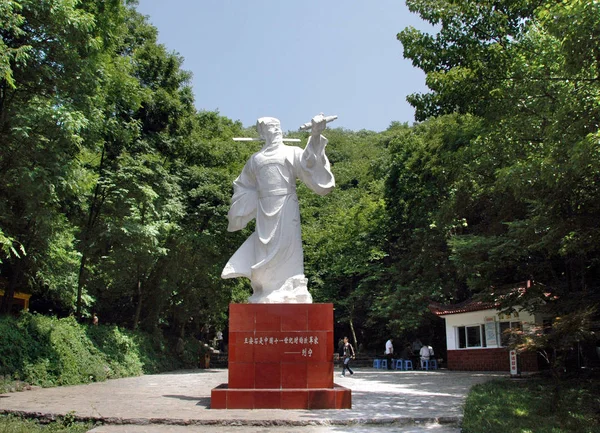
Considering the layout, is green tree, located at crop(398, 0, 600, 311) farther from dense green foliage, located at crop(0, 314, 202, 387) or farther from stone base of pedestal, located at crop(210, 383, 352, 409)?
dense green foliage, located at crop(0, 314, 202, 387)

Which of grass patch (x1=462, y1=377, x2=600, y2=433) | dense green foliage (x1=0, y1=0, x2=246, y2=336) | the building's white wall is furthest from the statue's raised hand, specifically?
the building's white wall

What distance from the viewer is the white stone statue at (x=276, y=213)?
303 inches

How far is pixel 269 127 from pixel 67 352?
302 inches

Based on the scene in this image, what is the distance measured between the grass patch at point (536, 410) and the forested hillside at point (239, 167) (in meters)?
1.13

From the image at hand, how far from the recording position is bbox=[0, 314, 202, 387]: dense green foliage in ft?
36.1

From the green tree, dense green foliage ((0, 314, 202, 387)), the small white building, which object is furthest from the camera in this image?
the small white building

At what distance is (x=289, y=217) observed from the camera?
795 centimetres

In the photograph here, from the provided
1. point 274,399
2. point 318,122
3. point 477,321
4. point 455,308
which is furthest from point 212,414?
point 455,308

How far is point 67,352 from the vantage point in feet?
41.6

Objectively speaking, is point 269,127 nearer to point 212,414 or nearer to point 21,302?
point 212,414

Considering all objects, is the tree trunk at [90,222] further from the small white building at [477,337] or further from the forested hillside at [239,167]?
the small white building at [477,337]

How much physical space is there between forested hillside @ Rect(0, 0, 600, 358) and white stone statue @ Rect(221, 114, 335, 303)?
3215 millimetres

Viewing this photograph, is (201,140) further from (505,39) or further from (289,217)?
(289,217)

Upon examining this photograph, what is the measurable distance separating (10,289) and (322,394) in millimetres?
9066
